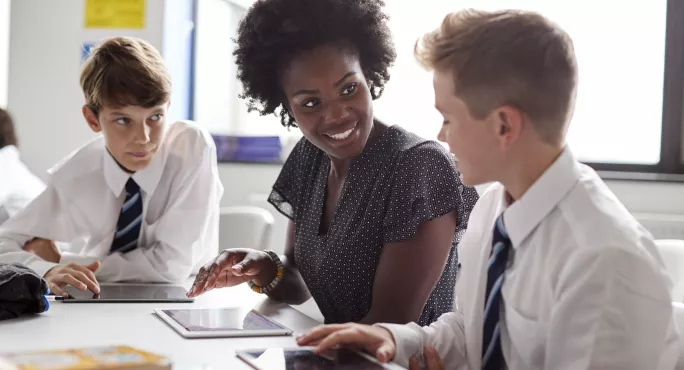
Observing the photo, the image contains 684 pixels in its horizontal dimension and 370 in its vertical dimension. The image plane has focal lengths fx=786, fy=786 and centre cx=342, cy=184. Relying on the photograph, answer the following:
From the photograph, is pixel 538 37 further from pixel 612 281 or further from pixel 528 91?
pixel 612 281

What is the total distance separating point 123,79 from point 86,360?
3.42 feet

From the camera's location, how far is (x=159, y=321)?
1.27 meters

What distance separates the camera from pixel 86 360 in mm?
850

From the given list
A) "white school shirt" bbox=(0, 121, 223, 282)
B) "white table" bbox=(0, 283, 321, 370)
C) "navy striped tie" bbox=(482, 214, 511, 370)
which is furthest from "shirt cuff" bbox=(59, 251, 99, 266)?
"navy striped tie" bbox=(482, 214, 511, 370)

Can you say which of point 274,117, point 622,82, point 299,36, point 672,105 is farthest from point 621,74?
point 299,36

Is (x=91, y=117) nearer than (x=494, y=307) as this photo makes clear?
No

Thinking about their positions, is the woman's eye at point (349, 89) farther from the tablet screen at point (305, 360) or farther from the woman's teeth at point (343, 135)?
the tablet screen at point (305, 360)

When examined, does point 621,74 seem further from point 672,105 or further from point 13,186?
point 13,186

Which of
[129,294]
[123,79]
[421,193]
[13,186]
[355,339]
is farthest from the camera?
[13,186]

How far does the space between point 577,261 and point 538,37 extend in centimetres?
32

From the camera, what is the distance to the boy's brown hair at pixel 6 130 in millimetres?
2945

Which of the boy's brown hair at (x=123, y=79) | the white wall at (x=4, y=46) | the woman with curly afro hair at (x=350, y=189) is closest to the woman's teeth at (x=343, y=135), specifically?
the woman with curly afro hair at (x=350, y=189)

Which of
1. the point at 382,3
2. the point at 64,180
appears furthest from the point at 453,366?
the point at 64,180

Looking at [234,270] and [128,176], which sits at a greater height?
[128,176]
